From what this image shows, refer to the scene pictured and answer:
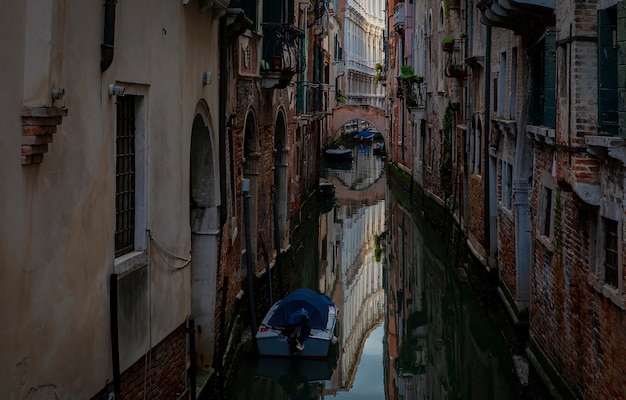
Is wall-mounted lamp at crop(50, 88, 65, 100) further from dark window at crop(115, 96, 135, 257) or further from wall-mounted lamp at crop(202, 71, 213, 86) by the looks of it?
wall-mounted lamp at crop(202, 71, 213, 86)

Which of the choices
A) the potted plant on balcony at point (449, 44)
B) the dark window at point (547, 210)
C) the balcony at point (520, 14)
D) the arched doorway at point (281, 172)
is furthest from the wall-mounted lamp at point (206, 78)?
the potted plant on balcony at point (449, 44)

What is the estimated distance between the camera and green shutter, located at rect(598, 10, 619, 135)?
286 inches

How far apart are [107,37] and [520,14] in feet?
20.0

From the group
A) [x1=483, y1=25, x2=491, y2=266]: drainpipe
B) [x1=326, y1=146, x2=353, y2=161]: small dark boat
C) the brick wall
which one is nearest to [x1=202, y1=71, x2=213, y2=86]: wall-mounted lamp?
[x1=483, y1=25, x2=491, y2=266]: drainpipe

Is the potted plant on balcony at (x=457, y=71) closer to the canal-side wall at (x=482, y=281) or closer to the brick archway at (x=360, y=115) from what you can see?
the canal-side wall at (x=482, y=281)

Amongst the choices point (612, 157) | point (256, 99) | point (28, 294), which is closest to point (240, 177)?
point (256, 99)

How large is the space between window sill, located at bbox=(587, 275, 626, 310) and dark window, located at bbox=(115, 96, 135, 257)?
3.67m

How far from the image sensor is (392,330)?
46.4 feet

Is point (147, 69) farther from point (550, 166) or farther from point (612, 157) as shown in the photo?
point (550, 166)

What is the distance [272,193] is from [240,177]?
302 centimetres

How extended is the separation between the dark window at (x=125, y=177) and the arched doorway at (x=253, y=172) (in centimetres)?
693

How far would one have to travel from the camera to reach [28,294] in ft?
15.5

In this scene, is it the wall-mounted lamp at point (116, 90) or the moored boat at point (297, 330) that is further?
the moored boat at point (297, 330)

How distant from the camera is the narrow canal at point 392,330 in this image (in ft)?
35.6
